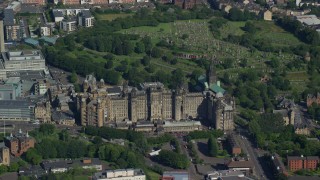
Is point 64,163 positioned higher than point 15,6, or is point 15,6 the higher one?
point 15,6

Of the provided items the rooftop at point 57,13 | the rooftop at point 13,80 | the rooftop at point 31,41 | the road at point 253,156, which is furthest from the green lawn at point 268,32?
the road at point 253,156

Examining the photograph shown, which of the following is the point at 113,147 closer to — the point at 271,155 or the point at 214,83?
the point at 271,155

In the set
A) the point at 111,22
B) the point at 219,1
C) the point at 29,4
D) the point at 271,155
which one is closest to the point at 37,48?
the point at 111,22

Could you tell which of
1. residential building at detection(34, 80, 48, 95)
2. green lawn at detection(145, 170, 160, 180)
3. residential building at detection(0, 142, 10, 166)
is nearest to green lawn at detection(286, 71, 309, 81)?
residential building at detection(34, 80, 48, 95)

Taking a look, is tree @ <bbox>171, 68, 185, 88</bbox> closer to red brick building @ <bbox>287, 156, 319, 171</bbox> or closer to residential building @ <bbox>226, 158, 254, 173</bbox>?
residential building @ <bbox>226, 158, 254, 173</bbox>

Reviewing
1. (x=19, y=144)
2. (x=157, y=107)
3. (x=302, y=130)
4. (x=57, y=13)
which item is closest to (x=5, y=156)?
(x=19, y=144)

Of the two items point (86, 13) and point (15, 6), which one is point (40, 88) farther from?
point (15, 6)
